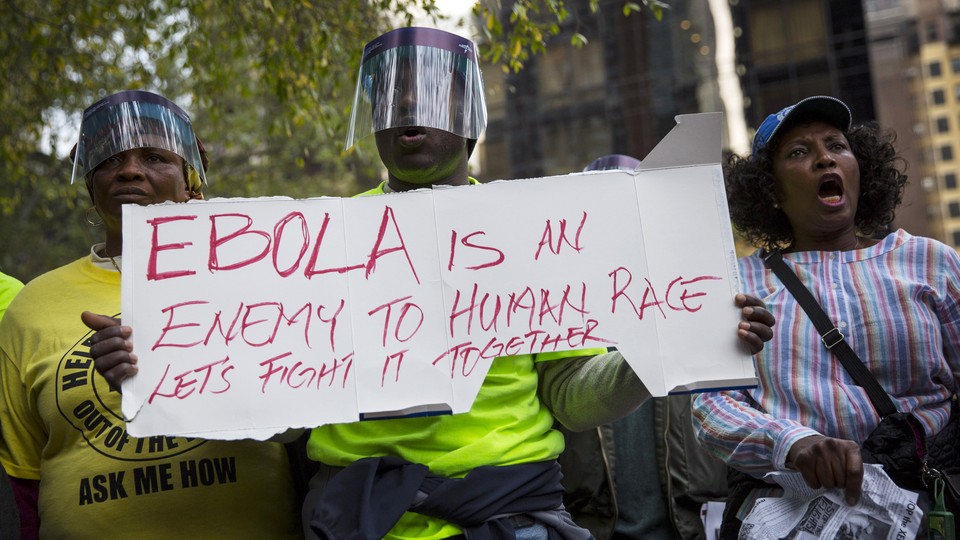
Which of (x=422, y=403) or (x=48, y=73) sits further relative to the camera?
(x=48, y=73)

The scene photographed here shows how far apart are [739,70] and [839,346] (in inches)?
765

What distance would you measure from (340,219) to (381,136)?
0.29 metres

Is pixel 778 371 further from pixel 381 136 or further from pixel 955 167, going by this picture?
pixel 955 167

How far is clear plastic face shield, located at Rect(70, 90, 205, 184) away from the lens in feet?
8.95

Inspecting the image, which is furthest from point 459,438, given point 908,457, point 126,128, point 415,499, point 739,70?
point 739,70

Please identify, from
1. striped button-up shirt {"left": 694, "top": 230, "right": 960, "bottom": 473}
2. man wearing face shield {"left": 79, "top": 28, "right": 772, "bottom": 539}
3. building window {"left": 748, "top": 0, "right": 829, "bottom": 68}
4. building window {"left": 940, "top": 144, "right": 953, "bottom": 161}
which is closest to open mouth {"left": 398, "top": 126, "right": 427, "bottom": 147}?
man wearing face shield {"left": 79, "top": 28, "right": 772, "bottom": 539}

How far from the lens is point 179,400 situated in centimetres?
209

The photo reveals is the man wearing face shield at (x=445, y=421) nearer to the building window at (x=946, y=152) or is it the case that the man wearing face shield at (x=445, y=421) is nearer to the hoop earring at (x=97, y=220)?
the hoop earring at (x=97, y=220)

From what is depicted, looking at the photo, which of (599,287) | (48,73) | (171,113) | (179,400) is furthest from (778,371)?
(48,73)

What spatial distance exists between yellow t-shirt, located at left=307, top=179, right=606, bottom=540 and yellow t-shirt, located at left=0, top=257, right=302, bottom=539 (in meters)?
0.38

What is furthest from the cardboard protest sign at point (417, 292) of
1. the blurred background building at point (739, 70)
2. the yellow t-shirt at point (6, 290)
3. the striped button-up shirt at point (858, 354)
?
the blurred background building at point (739, 70)

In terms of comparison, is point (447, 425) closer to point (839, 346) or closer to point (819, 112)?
point (839, 346)

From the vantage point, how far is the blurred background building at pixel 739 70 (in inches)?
804

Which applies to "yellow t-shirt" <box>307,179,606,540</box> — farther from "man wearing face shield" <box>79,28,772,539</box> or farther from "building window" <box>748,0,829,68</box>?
"building window" <box>748,0,829,68</box>
